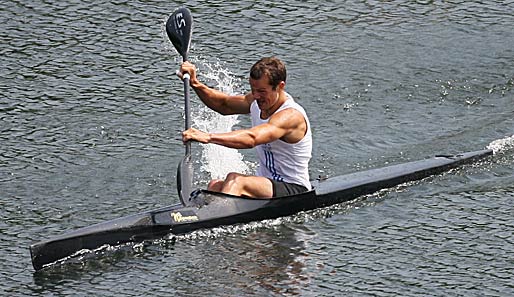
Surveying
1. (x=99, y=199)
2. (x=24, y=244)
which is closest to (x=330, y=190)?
(x=99, y=199)

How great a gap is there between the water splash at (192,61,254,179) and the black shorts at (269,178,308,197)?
146 cm

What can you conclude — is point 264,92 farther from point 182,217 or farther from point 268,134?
point 182,217

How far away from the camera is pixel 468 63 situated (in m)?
14.1

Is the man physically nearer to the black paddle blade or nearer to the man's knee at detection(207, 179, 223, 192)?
the man's knee at detection(207, 179, 223, 192)

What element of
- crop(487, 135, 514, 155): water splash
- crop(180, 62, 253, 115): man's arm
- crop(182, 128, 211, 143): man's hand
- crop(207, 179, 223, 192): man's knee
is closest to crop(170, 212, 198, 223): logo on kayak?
crop(207, 179, 223, 192): man's knee

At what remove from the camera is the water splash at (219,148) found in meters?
11.0

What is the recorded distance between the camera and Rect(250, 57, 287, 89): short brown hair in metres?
8.87

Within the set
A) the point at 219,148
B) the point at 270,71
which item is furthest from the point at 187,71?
the point at 219,148

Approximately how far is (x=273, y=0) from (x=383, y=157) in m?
5.11

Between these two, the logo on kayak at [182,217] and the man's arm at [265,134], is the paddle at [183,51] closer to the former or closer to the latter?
the logo on kayak at [182,217]

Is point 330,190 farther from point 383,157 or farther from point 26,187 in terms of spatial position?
point 26,187

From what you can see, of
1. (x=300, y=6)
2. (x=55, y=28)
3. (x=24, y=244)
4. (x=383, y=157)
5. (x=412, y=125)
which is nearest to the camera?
(x=24, y=244)

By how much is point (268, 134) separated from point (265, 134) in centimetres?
3

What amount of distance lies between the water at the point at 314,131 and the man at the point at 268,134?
36cm
